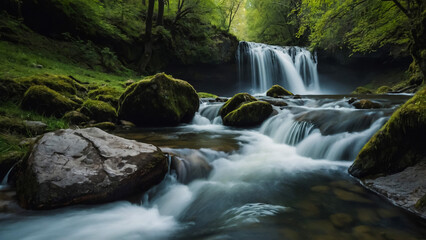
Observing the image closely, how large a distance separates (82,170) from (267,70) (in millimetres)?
20007

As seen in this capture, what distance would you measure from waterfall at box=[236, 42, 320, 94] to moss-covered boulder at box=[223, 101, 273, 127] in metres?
13.7

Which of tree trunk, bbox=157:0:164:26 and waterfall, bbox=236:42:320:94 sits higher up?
tree trunk, bbox=157:0:164:26

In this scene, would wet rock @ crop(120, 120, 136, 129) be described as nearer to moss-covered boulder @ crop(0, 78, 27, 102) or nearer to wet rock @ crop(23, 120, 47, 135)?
wet rock @ crop(23, 120, 47, 135)

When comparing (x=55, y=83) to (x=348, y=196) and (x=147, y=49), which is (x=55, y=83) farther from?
(x=147, y=49)

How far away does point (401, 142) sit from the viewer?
9.86 ft

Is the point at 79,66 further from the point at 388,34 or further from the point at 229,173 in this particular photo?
the point at 388,34

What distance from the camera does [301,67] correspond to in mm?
21906

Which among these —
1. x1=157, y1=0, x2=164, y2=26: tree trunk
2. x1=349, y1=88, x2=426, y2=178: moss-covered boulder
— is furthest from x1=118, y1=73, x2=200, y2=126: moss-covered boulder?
x1=157, y1=0, x2=164, y2=26: tree trunk

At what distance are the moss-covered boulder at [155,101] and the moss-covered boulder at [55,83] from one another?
74.9 inches

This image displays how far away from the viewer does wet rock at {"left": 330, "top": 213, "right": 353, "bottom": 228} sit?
229 cm

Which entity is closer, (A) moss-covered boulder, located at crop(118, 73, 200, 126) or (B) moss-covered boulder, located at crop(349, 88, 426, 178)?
(B) moss-covered boulder, located at crop(349, 88, 426, 178)

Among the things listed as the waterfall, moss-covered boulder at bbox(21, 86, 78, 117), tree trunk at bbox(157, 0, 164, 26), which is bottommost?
moss-covered boulder at bbox(21, 86, 78, 117)

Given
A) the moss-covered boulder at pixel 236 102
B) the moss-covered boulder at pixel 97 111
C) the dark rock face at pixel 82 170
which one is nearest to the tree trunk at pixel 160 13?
the moss-covered boulder at pixel 236 102

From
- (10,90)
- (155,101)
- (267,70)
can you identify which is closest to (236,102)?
(155,101)
